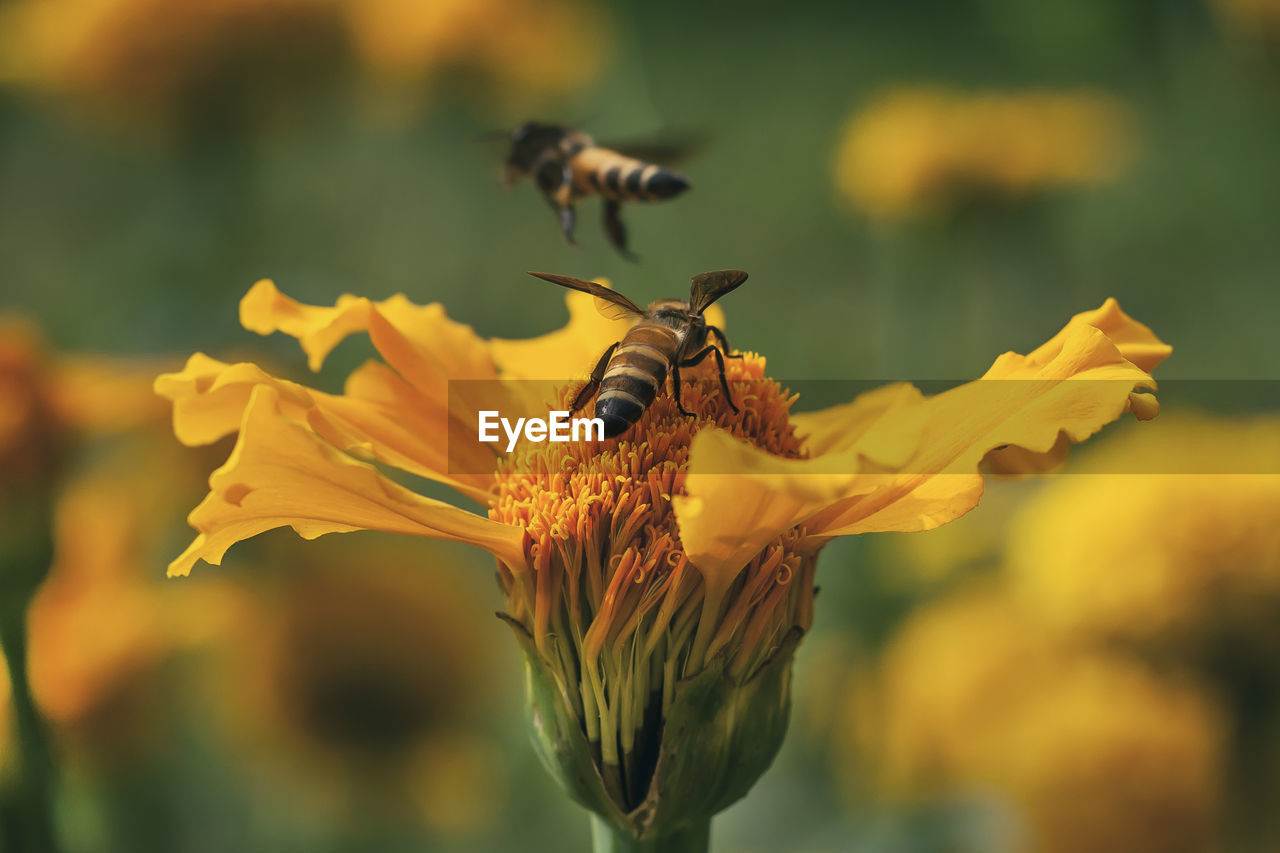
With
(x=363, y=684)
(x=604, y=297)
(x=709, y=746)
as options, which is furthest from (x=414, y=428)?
(x=363, y=684)

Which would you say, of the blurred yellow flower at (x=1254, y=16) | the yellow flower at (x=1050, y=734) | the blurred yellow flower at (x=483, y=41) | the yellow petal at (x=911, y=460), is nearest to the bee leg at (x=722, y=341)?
the yellow petal at (x=911, y=460)

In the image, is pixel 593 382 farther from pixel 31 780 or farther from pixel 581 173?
pixel 31 780

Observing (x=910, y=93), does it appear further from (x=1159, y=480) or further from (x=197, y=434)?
(x=197, y=434)

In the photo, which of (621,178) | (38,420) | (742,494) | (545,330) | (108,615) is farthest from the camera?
(545,330)

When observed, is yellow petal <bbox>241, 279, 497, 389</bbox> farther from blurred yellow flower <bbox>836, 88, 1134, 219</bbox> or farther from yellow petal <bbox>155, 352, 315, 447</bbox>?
blurred yellow flower <bbox>836, 88, 1134, 219</bbox>

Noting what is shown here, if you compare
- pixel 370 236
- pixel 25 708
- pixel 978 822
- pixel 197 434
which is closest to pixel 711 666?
pixel 197 434
